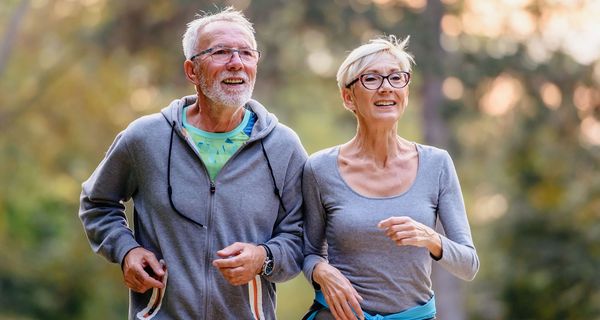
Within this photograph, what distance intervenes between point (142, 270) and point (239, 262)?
0.40m

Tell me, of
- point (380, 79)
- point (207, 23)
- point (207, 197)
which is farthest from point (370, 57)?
point (207, 197)

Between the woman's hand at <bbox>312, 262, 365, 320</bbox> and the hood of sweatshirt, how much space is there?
66 centimetres

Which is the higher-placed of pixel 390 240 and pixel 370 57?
pixel 370 57

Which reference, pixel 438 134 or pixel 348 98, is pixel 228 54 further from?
pixel 438 134

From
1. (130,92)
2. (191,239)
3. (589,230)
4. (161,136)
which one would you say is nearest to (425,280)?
(191,239)

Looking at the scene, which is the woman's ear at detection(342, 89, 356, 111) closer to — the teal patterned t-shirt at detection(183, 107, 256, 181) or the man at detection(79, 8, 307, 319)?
the man at detection(79, 8, 307, 319)

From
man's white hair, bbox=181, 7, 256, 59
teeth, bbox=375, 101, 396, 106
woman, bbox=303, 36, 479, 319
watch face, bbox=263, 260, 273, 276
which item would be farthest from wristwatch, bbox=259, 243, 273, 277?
man's white hair, bbox=181, 7, 256, 59

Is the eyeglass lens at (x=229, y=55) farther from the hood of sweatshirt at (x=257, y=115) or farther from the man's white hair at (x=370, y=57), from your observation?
the man's white hair at (x=370, y=57)

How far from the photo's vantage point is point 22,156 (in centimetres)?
1551

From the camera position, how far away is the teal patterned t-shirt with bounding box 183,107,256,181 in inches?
177

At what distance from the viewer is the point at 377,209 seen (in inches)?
169

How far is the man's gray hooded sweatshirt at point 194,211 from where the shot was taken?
438cm

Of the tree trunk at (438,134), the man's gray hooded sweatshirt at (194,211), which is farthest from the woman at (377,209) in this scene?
the tree trunk at (438,134)

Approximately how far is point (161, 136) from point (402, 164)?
0.99 metres
